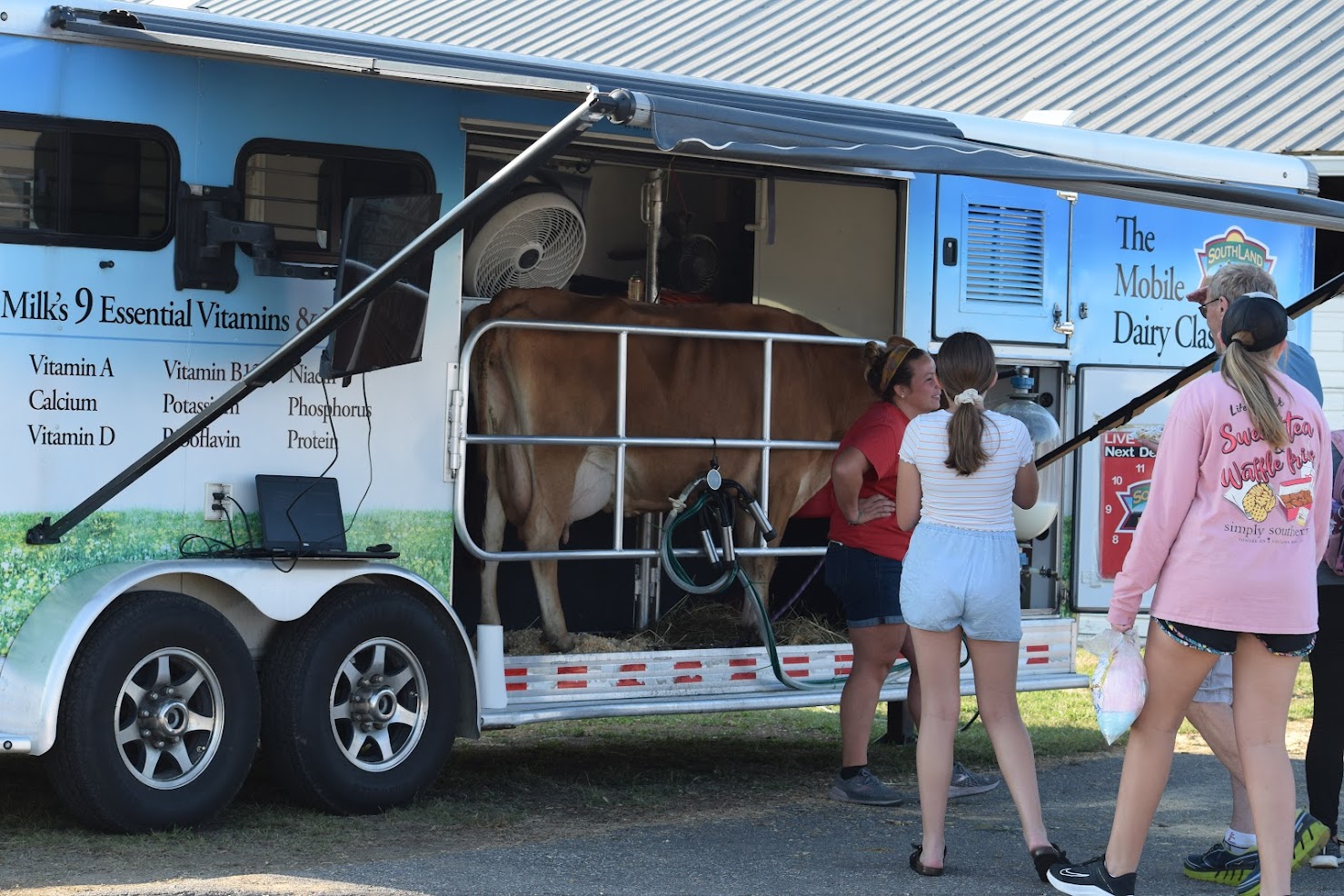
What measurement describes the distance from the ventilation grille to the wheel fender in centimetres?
309

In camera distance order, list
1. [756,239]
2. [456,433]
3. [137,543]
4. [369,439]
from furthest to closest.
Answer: [756,239], [456,433], [369,439], [137,543]

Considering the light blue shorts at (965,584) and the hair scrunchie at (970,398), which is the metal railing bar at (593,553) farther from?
the hair scrunchie at (970,398)

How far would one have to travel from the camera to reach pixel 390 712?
639 cm

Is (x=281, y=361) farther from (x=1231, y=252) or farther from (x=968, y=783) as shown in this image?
(x=1231, y=252)

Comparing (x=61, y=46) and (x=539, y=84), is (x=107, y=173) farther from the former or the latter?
(x=539, y=84)

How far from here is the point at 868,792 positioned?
698 cm

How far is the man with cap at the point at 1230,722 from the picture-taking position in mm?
Result: 5453

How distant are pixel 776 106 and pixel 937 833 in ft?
9.22

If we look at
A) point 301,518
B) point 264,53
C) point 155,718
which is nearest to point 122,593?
point 155,718

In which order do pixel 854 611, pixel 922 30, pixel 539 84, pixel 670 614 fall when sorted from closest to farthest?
pixel 539 84 < pixel 854 611 < pixel 670 614 < pixel 922 30

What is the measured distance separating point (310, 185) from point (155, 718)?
6.50 ft

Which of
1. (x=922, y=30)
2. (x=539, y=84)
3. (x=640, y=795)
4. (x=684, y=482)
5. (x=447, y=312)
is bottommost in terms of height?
(x=640, y=795)

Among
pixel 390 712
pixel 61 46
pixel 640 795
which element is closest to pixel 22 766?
pixel 390 712

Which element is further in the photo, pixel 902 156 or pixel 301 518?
pixel 301 518
